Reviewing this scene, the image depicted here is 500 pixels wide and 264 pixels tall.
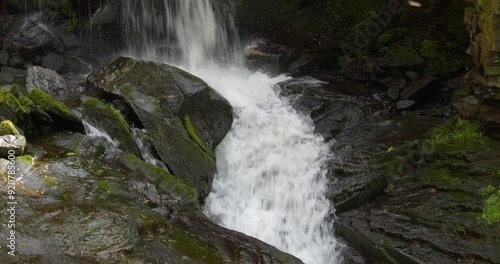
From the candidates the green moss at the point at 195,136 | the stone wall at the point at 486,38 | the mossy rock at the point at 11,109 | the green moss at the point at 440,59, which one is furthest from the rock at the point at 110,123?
the green moss at the point at 440,59

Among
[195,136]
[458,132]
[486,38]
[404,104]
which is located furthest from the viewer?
[404,104]

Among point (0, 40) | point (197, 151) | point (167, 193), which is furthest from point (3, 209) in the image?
point (0, 40)

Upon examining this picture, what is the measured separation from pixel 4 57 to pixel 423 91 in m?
13.7

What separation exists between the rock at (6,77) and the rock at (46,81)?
3.22 meters

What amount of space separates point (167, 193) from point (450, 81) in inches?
352

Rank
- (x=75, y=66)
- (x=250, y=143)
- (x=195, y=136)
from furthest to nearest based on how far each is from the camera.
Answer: (x=75, y=66) → (x=250, y=143) → (x=195, y=136)

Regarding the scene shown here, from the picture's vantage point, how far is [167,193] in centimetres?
654

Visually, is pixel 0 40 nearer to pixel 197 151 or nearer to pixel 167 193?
pixel 197 151

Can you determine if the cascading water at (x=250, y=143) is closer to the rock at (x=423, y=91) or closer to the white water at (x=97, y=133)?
the white water at (x=97, y=133)

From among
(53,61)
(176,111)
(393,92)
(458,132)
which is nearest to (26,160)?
(176,111)

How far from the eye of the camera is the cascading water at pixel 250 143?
805 cm

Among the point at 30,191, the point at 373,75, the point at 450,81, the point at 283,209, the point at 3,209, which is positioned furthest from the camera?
the point at 373,75

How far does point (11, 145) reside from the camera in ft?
19.1

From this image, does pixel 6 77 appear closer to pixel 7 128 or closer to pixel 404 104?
pixel 7 128
